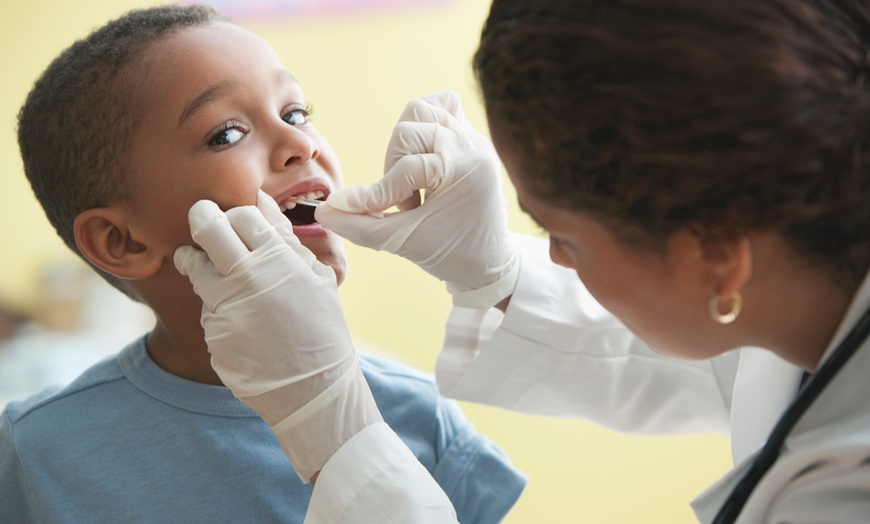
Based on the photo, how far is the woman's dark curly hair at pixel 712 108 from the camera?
2.58 ft

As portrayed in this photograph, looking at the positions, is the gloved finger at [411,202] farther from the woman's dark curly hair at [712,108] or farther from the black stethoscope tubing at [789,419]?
the black stethoscope tubing at [789,419]

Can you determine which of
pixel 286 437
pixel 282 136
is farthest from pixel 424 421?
pixel 282 136

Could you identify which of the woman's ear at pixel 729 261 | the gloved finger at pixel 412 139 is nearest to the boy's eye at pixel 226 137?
the gloved finger at pixel 412 139

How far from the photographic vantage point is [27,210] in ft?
9.97

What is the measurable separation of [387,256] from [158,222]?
163cm

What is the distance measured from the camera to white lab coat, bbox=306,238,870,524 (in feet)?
3.59

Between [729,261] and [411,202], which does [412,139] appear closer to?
[411,202]

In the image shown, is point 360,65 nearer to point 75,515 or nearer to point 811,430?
point 75,515

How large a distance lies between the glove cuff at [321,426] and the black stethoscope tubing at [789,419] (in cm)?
48

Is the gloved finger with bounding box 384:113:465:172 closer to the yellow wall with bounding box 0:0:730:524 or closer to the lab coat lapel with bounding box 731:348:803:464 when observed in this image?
the lab coat lapel with bounding box 731:348:803:464

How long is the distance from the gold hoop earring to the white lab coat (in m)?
0.25

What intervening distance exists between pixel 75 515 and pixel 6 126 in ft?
7.26

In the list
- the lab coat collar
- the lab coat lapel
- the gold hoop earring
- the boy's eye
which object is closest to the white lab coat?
the lab coat lapel

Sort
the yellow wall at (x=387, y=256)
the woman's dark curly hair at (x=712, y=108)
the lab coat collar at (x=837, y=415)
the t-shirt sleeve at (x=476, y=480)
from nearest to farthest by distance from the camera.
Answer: the woman's dark curly hair at (x=712, y=108)
the lab coat collar at (x=837, y=415)
the t-shirt sleeve at (x=476, y=480)
the yellow wall at (x=387, y=256)
